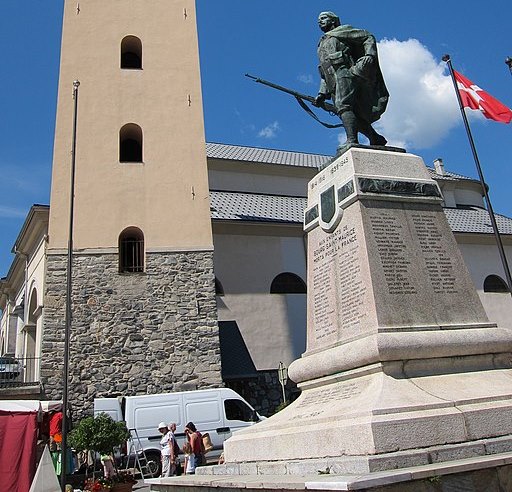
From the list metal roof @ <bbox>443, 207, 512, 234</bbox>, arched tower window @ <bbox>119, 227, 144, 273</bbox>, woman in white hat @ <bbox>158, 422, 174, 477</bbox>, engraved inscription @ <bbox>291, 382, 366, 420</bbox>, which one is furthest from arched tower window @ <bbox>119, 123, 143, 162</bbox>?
engraved inscription @ <bbox>291, 382, 366, 420</bbox>

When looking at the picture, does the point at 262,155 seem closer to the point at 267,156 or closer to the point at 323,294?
the point at 267,156

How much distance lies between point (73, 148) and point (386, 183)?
13508 millimetres

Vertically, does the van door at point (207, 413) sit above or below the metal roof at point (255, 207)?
below

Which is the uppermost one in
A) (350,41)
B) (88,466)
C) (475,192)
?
(475,192)

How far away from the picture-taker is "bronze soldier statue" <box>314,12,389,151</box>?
7117mm

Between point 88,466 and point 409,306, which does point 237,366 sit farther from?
point 409,306

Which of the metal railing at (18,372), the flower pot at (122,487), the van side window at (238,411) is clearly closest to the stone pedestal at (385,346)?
the flower pot at (122,487)

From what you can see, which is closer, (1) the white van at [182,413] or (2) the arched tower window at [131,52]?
(1) the white van at [182,413]

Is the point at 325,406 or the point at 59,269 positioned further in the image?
the point at 59,269

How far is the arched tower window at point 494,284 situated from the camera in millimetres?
25984

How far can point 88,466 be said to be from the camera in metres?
14.5

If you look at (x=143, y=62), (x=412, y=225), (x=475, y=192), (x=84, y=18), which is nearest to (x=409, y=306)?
(x=412, y=225)

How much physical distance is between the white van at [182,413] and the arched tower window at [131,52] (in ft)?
39.3

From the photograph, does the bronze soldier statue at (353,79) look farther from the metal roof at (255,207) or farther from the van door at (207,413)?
the metal roof at (255,207)
